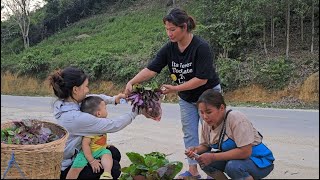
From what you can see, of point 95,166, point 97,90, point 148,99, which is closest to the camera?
point 95,166

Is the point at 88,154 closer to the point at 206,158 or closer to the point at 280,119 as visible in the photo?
the point at 206,158

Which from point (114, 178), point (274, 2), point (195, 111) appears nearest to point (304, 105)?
point (274, 2)

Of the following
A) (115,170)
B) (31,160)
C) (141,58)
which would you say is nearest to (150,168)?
(115,170)

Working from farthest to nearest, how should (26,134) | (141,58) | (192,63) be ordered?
(141,58) → (192,63) → (26,134)

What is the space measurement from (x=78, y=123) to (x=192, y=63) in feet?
4.12

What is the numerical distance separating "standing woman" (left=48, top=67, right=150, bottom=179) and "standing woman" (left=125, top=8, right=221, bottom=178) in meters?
0.54

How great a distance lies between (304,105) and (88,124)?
1079cm

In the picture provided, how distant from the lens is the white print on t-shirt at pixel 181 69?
165 inches

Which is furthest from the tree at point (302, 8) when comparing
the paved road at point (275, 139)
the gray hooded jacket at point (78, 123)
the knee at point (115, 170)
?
the gray hooded jacket at point (78, 123)

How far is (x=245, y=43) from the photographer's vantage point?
19.7m

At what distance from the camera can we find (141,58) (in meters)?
23.7

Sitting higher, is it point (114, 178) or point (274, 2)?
point (274, 2)

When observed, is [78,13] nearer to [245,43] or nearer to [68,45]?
[68,45]

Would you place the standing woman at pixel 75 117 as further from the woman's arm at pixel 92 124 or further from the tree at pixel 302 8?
the tree at pixel 302 8
